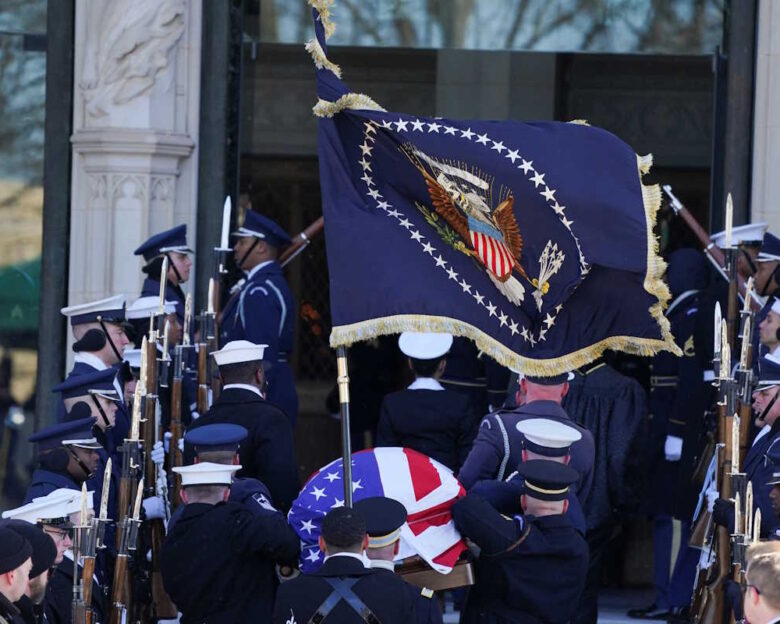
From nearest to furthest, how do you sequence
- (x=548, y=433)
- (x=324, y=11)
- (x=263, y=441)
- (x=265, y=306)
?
(x=324, y=11) → (x=548, y=433) → (x=263, y=441) → (x=265, y=306)

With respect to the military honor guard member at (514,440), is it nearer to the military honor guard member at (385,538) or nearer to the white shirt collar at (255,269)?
the military honor guard member at (385,538)

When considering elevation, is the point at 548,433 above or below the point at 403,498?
above

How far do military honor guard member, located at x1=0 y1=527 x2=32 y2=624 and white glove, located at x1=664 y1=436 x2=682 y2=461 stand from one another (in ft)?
18.7

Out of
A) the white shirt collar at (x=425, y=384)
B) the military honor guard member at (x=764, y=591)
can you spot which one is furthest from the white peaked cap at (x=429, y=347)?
the military honor guard member at (x=764, y=591)

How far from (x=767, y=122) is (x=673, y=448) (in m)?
2.19

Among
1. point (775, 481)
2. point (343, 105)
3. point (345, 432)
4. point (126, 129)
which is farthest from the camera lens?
point (126, 129)

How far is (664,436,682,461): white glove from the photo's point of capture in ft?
36.4

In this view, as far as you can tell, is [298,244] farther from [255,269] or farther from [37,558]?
[37,558]

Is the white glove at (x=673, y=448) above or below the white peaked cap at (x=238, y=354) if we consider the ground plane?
below

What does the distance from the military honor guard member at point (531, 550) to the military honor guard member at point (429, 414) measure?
205 cm

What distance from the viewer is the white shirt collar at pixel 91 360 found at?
978cm

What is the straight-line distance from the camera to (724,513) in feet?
26.7

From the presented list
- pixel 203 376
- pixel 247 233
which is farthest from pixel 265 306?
pixel 203 376

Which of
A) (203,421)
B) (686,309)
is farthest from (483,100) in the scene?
(203,421)
